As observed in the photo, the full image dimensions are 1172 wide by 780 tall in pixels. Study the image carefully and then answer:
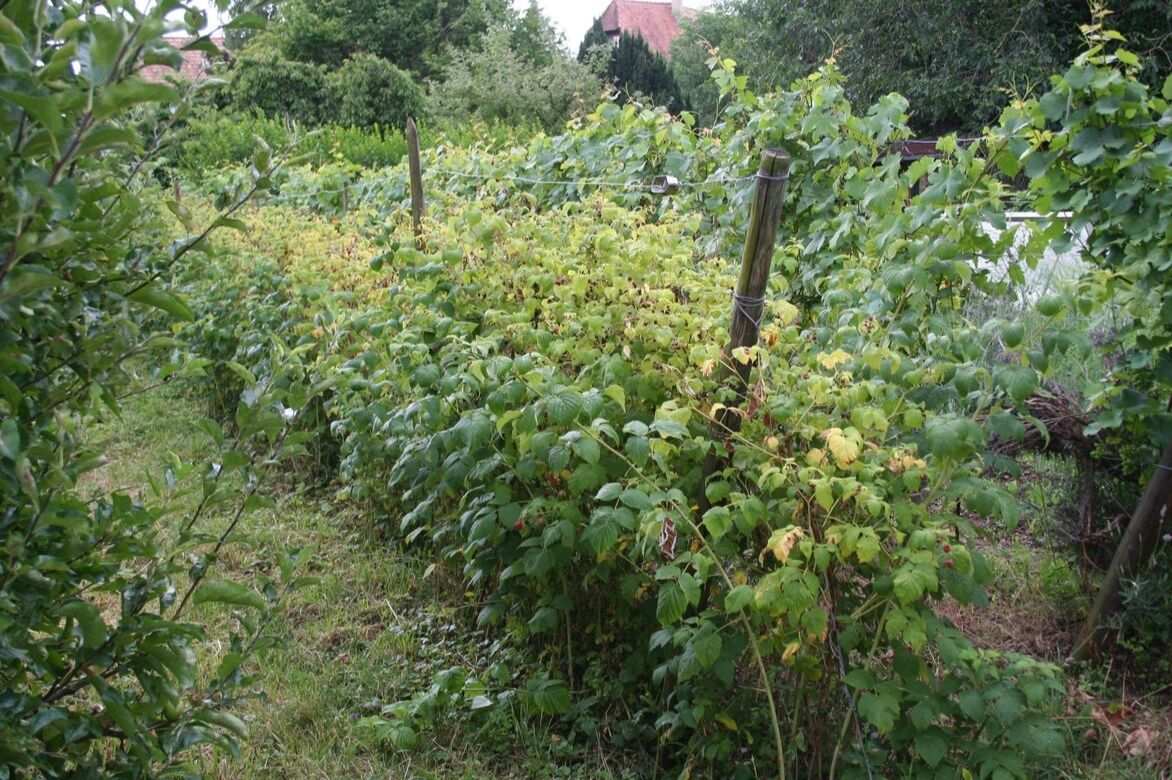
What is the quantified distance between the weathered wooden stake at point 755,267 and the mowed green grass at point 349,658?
1.22 metres

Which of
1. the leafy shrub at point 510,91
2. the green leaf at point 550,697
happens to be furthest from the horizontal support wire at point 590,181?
the leafy shrub at point 510,91

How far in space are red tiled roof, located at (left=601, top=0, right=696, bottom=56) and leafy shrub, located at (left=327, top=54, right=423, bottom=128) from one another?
3337 cm

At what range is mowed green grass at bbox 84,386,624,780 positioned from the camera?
3.11 m

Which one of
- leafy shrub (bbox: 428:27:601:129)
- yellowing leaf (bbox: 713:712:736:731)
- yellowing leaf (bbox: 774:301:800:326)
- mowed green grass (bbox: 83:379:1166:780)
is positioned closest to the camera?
yellowing leaf (bbox: 713:712:736:731)

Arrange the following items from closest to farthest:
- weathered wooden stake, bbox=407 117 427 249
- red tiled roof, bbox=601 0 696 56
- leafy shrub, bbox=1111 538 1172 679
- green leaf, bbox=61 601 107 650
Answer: green leaf, bbox=61 601 107 650
leafy shrub, bbox=1111 538 1172 679
weathered wooden stake, bbox=407 117 427 249
red tiled roof, bbox=601 0 696 56

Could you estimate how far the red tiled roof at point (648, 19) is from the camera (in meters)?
54.0

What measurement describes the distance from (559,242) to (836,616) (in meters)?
1.94

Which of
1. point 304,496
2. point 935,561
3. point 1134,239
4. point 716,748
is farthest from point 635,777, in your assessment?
point 304,496

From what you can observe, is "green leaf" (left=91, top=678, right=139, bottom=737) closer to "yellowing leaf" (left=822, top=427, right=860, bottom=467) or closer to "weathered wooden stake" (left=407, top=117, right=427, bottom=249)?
"yellowing leaf" (left=822, top=427, right=860, bottom=467)

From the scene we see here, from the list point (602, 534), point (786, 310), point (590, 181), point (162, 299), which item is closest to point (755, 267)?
point (786, 310)

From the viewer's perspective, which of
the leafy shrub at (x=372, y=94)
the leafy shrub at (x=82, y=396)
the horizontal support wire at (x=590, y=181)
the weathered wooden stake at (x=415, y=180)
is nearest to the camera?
the leafy shrub at (x=82, y=396)

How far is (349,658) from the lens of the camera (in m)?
3.81

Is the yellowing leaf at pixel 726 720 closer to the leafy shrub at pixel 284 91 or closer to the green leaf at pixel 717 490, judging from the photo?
the green leaf at pixel 717 490

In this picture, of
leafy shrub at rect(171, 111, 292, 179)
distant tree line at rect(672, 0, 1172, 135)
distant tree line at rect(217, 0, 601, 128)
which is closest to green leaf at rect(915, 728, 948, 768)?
leafy shrub at rect(171, 111, 292, 179)
